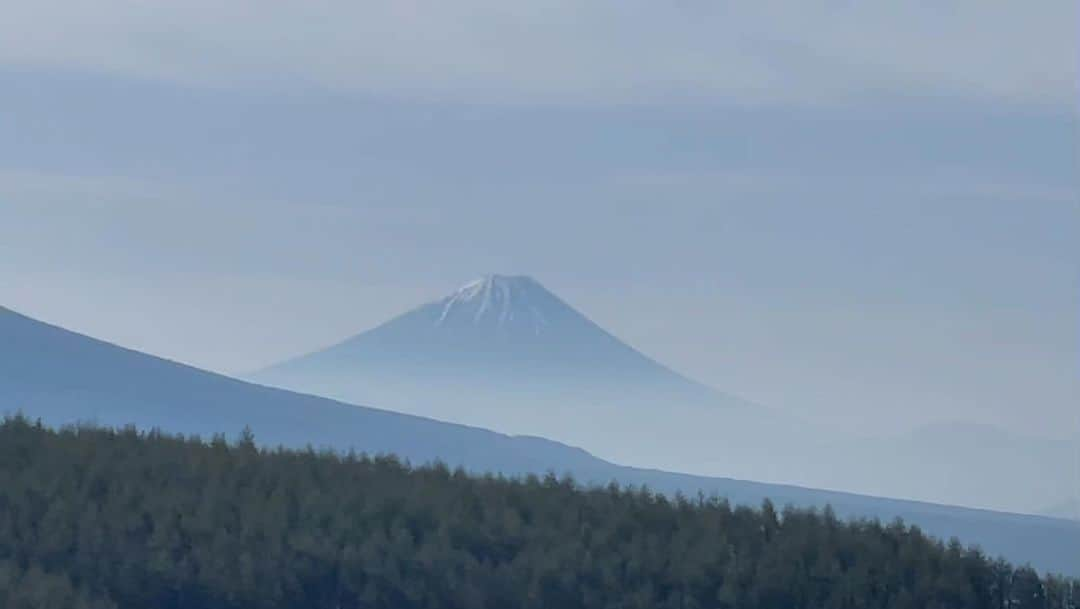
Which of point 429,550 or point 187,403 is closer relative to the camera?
point 429,550

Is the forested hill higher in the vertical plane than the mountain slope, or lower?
lower

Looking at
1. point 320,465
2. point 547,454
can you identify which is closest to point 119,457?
point 320,465

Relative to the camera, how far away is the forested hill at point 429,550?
8953mm

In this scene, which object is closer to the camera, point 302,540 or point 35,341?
point 302,540

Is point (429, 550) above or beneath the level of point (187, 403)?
beneath

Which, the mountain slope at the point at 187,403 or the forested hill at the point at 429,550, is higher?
the mountain slope at the point at 187,403

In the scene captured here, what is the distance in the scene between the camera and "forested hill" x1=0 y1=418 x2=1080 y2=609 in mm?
8953

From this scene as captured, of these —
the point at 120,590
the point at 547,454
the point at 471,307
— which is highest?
the point at 471,307

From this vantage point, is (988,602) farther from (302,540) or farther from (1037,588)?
(302,540)

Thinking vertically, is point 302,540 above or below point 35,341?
below

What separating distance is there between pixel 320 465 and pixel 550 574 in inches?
76.8

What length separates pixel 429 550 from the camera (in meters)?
9.02

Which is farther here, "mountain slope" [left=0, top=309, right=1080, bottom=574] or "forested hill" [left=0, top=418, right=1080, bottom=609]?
"mountain slope" [left=0, top=309, right=1080, bottom=574]

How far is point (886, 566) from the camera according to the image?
30.5 ft
